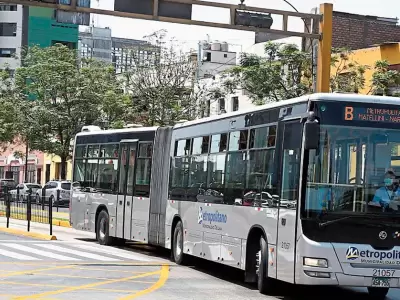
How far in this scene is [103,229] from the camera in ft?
80.9

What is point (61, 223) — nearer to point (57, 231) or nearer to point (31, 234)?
point (57, 231)

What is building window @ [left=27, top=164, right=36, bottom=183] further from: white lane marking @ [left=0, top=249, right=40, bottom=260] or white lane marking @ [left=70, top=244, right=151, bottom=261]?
white lane marking @ [left=0, top=249, right=40, bottom=260]

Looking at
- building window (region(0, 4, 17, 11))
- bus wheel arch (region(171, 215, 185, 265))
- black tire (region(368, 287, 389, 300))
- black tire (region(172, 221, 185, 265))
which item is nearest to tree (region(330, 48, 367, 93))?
bus wheel arch (region(171, 215, 185, 265))

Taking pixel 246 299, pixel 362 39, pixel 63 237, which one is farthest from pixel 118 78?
pixel 246 299

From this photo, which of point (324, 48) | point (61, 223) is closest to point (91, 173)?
point (324, 48)

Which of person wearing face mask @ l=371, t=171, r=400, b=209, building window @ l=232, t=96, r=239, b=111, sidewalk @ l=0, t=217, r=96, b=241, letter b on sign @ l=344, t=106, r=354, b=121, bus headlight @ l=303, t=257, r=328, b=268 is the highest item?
building window @ l=232, t=96, r=239, b=111

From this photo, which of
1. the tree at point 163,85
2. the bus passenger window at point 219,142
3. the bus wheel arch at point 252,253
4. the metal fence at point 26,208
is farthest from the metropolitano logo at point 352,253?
the tree at point 163,85

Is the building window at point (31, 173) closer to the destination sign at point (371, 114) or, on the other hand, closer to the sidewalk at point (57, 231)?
the sidewalk at point (57, 231)

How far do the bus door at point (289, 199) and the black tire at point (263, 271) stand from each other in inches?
25.9

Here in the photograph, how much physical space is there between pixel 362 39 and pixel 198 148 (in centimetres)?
3429

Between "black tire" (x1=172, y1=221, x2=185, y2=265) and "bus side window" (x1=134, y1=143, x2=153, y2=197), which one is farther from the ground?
"bus side window" (x1=134, y1=143, x2=153, y2=197)

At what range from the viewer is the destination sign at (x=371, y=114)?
13.1 meters

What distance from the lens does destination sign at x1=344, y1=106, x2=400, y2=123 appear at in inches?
516

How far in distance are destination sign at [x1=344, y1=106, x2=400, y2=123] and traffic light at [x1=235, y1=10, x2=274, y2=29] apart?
8.27 metres
